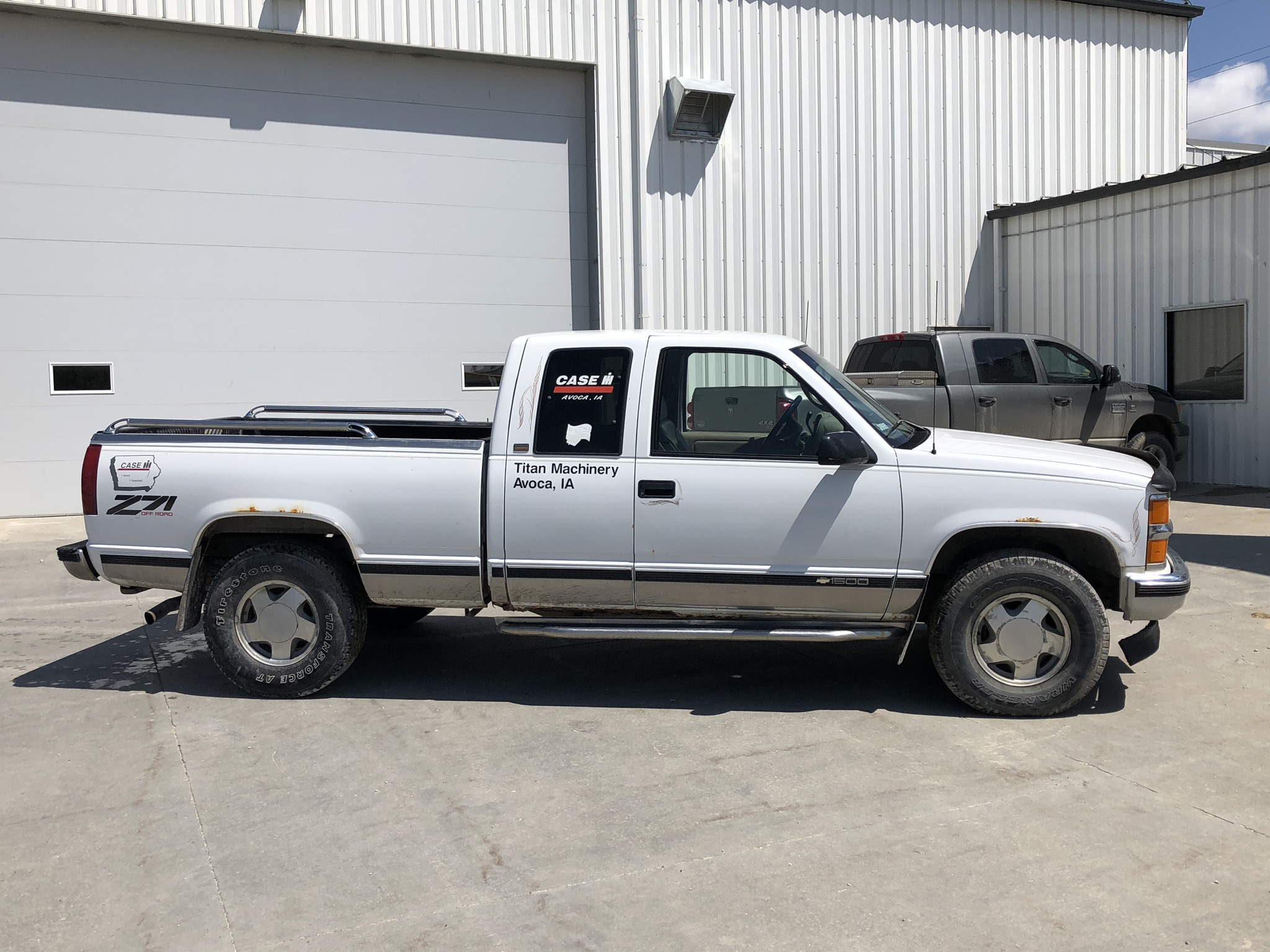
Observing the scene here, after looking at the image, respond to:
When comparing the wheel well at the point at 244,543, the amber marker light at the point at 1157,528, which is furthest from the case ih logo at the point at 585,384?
the amber marker light at the point at 1157,528

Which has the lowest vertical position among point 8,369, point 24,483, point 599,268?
point 24,483

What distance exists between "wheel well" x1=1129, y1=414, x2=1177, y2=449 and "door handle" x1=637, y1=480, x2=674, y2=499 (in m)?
10.1

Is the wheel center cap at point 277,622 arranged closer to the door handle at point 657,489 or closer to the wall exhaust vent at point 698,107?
the door handle at point 657,489

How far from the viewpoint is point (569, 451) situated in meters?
5.57

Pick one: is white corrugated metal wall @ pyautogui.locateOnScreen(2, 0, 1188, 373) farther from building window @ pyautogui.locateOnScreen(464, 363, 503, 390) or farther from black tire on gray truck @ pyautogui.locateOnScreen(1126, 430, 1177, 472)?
black tire on gray truck @ pyautogui.locateOnScreen(1126, 430, 1177, 472)

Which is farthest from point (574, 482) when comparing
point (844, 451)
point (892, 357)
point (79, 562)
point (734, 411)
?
point (892, 357)

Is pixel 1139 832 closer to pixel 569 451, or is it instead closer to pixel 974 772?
pixel 974 772

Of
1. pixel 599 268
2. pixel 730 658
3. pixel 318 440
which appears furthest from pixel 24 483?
pixel 730 658

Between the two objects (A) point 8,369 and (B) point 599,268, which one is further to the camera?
(B) point 599,268

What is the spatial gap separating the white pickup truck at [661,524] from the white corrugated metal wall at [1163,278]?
9.23 metres

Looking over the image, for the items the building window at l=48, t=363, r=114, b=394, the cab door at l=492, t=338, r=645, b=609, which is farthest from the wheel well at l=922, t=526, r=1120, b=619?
the building window at l=48, t=363, r=114, b=394

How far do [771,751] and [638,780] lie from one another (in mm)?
676

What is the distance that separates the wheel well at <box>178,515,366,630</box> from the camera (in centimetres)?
577

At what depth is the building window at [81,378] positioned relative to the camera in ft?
42.3
